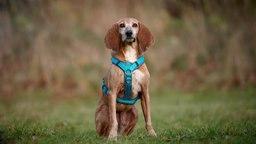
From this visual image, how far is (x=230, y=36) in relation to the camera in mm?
16266

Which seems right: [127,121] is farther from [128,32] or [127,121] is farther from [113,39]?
[128,32]

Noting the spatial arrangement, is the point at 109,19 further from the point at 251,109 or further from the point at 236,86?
the point at 251,109

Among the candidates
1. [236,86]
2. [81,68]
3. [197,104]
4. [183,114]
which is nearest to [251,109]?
[183,114]

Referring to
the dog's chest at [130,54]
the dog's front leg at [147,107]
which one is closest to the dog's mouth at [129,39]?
the dog's chest at [130,54]

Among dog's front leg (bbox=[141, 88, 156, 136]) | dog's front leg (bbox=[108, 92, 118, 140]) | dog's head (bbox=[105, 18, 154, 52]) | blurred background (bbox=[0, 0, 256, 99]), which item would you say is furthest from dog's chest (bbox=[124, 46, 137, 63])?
blurred background (bbox=[0, 0, 256, 99])

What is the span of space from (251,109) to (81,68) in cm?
680

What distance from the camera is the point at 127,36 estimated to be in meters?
6.54

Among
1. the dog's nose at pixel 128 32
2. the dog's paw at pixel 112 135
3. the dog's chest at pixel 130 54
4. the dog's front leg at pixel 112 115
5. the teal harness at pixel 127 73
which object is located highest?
the dog's nose at pixel 128 32

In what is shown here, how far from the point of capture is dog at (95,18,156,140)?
6461 mm

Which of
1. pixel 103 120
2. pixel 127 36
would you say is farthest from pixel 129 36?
pixel 103 120

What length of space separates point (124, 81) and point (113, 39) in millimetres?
652

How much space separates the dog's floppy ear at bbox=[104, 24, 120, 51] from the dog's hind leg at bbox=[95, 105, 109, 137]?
917 mm

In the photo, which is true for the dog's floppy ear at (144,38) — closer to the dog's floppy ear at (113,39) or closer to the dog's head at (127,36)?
the dog's head at (127,36)

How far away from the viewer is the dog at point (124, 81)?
646 centimetres
